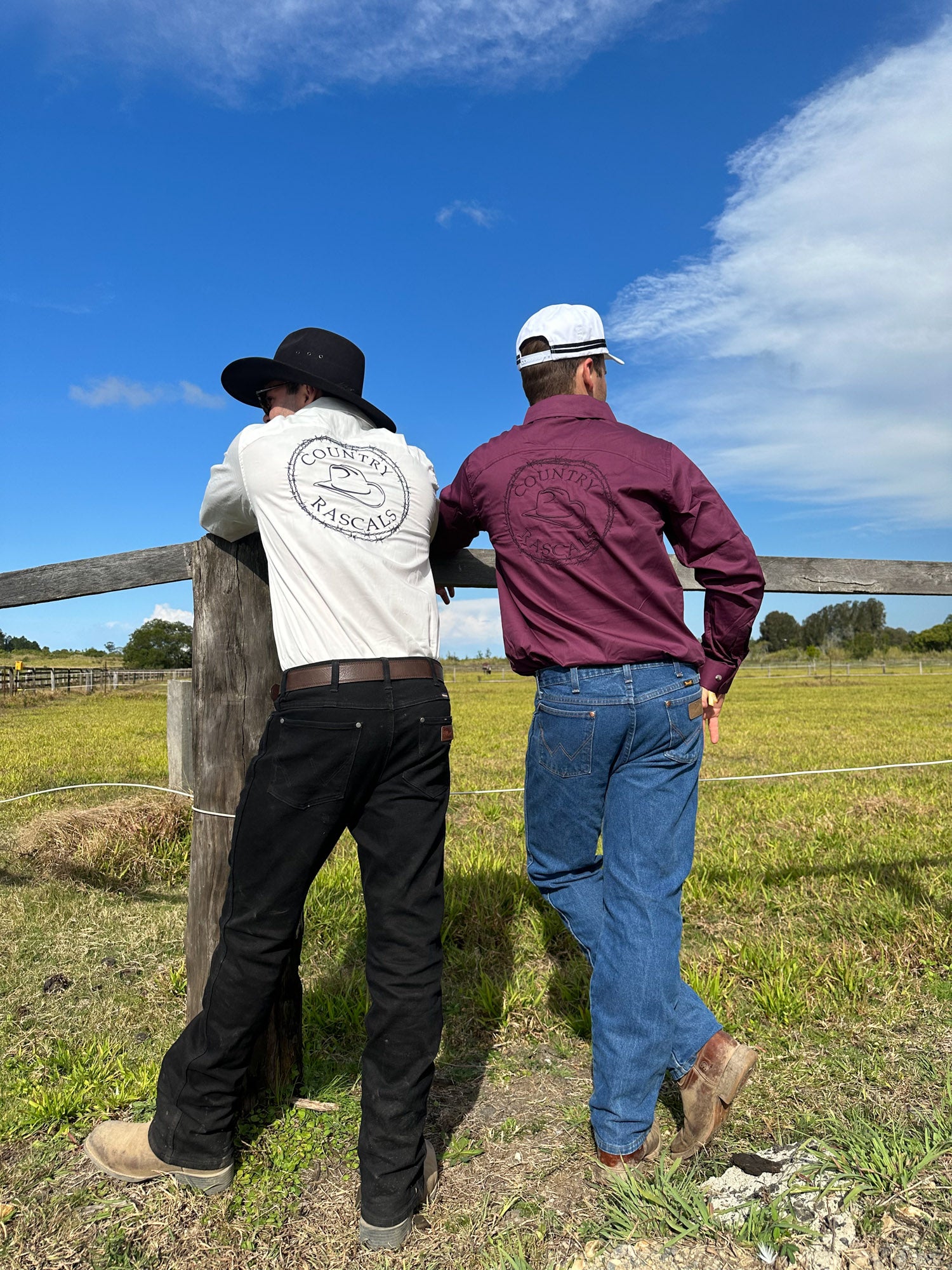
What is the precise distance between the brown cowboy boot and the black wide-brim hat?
2.05 m

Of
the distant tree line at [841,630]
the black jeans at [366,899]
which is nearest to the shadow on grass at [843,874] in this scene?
the black jeans at [366,899]

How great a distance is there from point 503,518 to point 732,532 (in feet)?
2.12

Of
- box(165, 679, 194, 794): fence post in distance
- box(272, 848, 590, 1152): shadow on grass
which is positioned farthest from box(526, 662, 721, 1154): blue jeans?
box(165, 679, 194, 794): fence post in distance

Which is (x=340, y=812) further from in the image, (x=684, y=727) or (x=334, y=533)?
(x=684, y=727)

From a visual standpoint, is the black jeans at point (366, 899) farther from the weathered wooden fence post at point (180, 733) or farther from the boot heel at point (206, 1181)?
the weathered wooden fence post at point (180, 733)

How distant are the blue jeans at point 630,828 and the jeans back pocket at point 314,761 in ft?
1.85

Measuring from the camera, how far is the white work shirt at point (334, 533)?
2.18 meters

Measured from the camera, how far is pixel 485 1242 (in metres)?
2.10

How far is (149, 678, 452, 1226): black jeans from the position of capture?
83.0 inches

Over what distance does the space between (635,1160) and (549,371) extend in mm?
2228

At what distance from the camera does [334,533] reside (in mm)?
2197

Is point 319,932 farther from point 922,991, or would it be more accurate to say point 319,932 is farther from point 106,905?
point 922,991

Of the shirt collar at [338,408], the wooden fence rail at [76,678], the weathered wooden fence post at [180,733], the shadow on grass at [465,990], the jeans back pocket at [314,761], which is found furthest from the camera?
the wooden fence rail at [76,678]

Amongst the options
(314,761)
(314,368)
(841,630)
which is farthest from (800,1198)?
(841,630)
